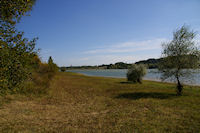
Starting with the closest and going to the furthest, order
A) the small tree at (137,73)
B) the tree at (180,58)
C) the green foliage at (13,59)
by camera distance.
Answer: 1. the green foliage at (13,59)
2. the tree at (180,58)
3. the small tree at (137,73)

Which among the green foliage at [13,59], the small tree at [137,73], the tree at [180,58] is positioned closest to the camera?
the green foliage at [13,59]

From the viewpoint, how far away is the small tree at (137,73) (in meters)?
34.7

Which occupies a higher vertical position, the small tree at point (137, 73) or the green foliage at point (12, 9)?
the green foliage at point (12, 9)

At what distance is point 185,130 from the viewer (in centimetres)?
699

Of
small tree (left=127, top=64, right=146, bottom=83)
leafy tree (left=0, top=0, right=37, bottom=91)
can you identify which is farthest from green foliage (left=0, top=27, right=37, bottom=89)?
small tree (left=127, top=64, right=146, bottom=83)

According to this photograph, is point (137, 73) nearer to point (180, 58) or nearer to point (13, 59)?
point (180, 58)

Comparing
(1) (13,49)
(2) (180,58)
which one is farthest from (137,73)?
(1) (13,49)

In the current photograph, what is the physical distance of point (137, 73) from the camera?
1375 inches

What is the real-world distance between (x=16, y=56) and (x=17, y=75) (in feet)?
3.65

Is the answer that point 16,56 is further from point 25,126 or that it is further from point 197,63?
point 197,63

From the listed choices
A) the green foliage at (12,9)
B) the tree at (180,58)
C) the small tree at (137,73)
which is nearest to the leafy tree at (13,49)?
the green foliage at (12,9)

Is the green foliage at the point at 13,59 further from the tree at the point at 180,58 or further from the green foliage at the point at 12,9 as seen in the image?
the tree at the point at 180,58

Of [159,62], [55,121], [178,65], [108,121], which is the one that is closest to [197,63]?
[178,65]

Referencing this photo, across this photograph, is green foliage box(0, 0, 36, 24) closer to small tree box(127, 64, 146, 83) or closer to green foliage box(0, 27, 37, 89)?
green foliage box(0, 27, 37, 89)
